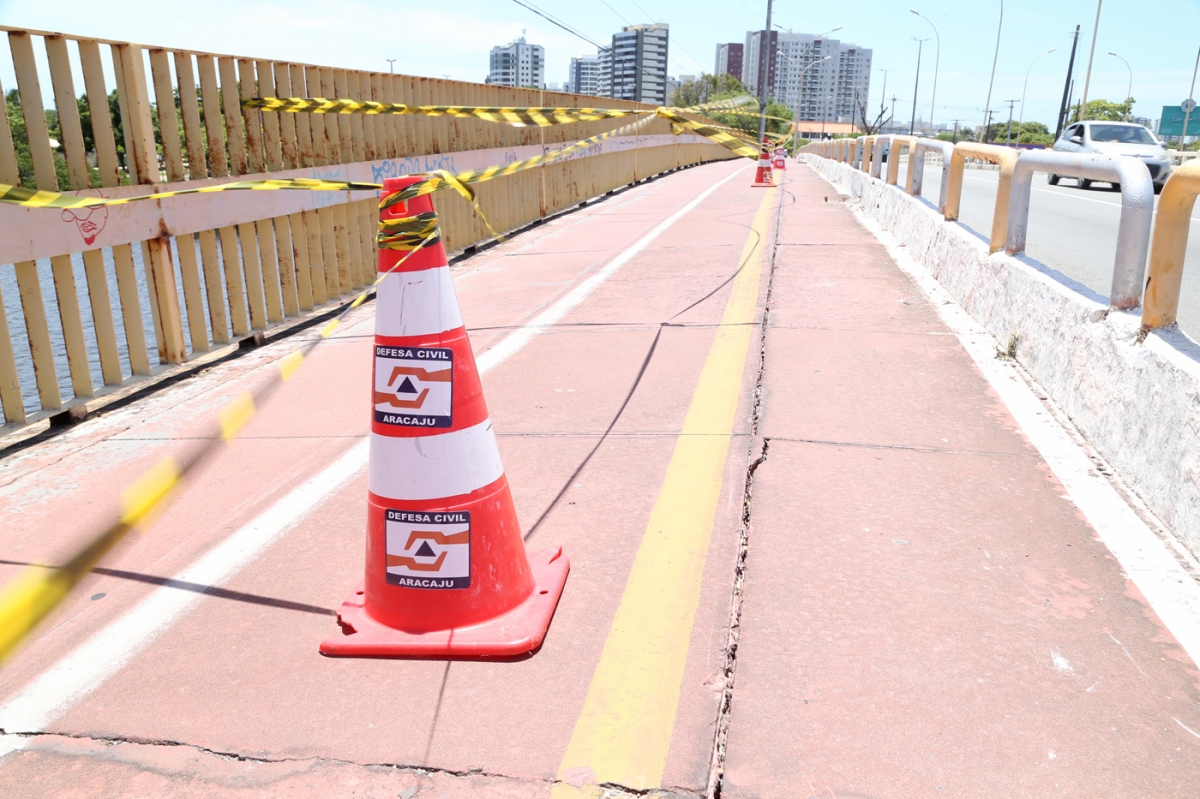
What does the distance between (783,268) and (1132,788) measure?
709 centimetres

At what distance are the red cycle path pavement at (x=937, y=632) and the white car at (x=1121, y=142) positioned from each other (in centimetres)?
2009

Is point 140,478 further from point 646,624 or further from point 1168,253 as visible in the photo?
point 1168,253

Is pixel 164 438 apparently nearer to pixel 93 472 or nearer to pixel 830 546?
pixel 93 472

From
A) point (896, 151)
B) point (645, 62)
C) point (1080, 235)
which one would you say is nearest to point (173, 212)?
point (896, 151)

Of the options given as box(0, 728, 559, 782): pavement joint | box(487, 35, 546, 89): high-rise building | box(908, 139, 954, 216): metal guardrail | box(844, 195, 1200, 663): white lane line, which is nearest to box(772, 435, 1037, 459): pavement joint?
box(844, 195, 1200, 663): white lane line

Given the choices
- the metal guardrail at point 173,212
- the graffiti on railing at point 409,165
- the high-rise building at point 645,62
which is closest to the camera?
the metal guardrail at point 173,212

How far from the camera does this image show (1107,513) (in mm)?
3471

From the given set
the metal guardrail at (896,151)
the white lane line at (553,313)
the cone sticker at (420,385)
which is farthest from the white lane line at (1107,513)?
the metal guardrail at (896,151)

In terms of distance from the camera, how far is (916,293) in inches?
299

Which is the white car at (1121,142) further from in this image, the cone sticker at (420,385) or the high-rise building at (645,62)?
the high-rise building at (645,62)

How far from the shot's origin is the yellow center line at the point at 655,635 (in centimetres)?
221

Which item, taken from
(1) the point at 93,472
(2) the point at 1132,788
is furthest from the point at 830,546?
(1) the point at 93,472

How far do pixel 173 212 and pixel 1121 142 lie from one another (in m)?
22.8

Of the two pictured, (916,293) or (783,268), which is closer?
(916,293)
